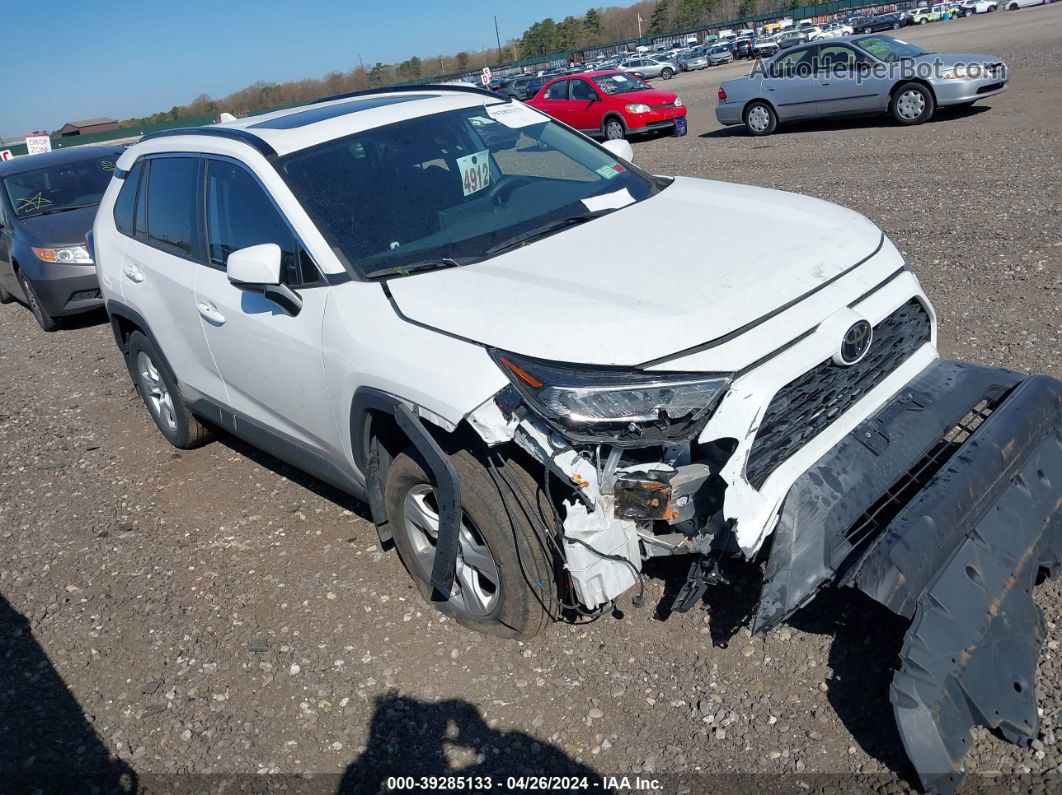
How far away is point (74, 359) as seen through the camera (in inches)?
335

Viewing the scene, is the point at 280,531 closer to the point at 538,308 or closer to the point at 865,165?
the point at 538,308

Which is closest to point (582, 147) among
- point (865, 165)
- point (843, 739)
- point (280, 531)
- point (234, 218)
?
point (234, 218)

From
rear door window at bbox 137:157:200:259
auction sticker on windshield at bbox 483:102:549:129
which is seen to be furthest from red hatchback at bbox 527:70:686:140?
rear door window at bbox 137:157:200:259

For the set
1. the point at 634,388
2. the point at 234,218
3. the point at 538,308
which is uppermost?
the point at 234,218

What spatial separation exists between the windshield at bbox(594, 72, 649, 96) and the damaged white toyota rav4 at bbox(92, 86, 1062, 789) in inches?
643

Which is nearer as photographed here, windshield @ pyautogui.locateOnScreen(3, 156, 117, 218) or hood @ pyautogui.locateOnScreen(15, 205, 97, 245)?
hood @ pyautogui.locateOnScreen(15, 205, 97, 245)

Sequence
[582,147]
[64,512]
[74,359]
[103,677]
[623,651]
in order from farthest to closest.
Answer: [74,359]
[64,512]
[582,147]
[103,677]
[623,651]

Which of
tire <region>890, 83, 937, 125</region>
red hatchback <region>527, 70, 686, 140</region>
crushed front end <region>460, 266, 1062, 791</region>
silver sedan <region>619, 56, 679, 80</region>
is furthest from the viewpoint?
silver sedan <region>619, 56, 679, 80</region>

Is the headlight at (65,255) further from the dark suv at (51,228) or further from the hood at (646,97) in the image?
the hood at (646,97)

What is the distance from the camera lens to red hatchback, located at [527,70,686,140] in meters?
18.7

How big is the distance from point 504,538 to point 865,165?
10.2m

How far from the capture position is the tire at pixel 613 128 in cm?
1911

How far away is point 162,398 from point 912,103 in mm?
13182

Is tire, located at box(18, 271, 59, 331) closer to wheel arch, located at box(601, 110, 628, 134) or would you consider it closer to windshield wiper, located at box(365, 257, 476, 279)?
windshield wiper, located at box(365, 257, 476, 279)
